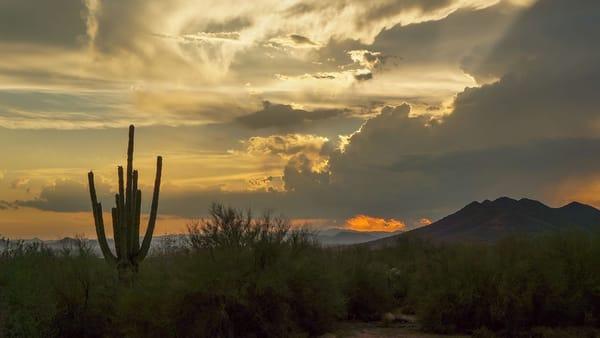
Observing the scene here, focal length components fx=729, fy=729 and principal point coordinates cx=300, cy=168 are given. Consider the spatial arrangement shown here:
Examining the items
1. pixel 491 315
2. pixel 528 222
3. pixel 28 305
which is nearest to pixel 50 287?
pixel 28 305

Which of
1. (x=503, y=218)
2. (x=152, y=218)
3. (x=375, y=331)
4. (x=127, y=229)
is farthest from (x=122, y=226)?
(x=503, y=218)

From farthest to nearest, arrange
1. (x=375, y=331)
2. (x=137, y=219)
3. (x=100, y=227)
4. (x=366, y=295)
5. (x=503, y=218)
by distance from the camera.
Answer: (x=503, y=218) → (x=366, y=295) → (x=100, y=227) → (x=137, y=219) → (x=375, y=331)

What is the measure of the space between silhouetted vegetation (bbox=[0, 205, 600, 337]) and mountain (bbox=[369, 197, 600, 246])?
10388cm

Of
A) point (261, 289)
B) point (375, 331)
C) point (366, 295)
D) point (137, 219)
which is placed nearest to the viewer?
point (261, 289)

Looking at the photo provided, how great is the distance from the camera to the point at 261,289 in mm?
24344

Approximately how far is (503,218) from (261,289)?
12574 centimetres

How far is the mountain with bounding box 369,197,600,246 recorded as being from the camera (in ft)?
450

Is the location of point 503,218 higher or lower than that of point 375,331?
higher

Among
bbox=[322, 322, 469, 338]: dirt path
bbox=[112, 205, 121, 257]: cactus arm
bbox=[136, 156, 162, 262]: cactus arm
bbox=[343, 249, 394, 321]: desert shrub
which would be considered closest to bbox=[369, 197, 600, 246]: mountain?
bbox=[343, 249, 394, 321]: desert shrub

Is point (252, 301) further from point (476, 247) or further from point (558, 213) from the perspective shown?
point (558, 213)

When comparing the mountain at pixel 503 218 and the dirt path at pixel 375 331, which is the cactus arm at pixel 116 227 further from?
the mountain at pixel 503 218

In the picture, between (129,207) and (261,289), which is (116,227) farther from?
(261,289)

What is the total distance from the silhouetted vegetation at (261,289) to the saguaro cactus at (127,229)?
526 millimetres

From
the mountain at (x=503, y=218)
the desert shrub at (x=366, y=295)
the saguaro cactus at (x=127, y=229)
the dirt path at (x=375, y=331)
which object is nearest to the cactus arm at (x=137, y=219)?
the saguaro cactus at (x=127, y=229)
